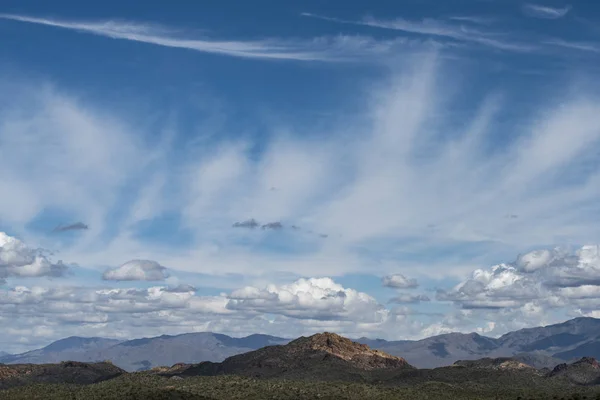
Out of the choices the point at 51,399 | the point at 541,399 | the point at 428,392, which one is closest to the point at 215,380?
the point at 51,399

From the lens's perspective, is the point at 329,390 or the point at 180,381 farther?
the point at 180,381

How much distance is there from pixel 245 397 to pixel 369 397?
2675 centimetres

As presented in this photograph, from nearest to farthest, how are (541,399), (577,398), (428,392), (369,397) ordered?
1. (577,398)
2. (541,399)
3. (369,397)
4. (428,392)

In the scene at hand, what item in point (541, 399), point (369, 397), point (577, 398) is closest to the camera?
point (577, 398)

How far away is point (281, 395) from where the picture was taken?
148250 millimetres

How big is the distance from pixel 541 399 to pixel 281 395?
52290 mm

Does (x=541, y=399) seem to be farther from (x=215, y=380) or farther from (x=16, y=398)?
(x=16, y=398)

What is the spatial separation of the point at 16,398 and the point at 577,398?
384 feet

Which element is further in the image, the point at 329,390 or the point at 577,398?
the point at 329,390

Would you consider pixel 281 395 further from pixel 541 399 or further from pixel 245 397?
pixel 541 399

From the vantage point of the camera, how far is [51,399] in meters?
152

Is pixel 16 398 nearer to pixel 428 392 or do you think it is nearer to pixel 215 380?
pixel 215 380

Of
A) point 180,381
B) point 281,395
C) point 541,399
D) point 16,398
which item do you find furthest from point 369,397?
point 16,398

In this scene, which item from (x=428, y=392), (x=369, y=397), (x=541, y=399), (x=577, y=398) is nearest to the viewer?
(x=577, y=398)
